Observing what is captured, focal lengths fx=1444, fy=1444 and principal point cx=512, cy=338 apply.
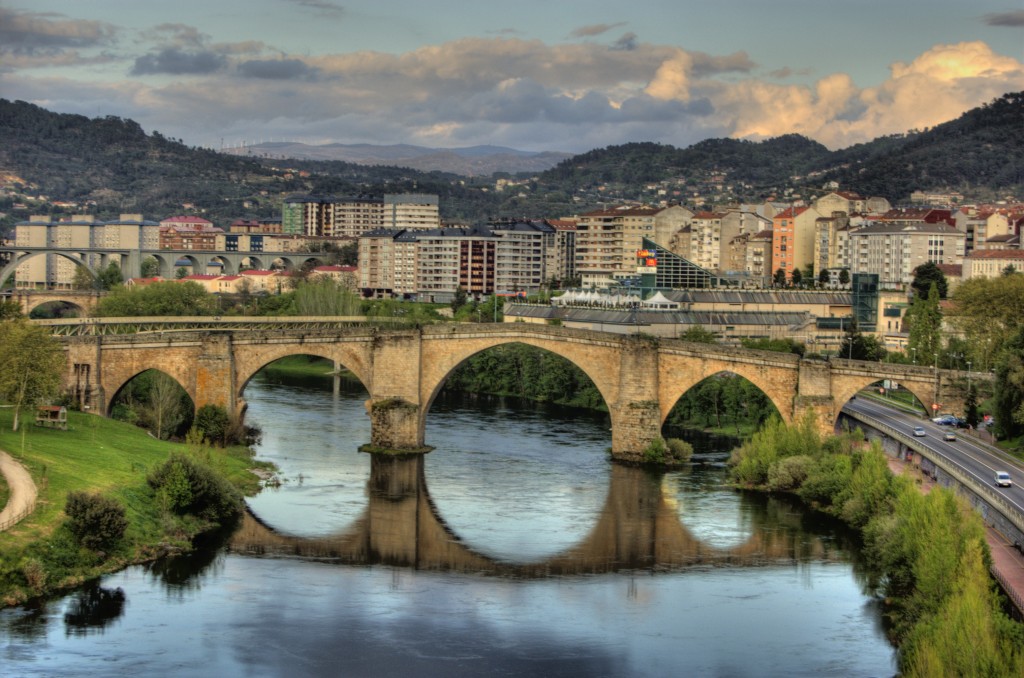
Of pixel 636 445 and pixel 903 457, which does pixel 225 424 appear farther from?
pixel 903 457

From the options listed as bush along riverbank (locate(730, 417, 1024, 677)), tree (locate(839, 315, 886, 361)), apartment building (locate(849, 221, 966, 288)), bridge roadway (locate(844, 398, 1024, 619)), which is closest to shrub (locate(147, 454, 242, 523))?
bush along riverbank (locate(730, 417, 1024, 677))

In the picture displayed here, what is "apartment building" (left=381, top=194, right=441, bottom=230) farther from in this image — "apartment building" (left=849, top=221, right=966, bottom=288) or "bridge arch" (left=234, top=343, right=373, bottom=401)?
"bridge arch" (left=234, top=343, right=373, bottom=401)

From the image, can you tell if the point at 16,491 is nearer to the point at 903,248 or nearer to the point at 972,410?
the point at 972,410

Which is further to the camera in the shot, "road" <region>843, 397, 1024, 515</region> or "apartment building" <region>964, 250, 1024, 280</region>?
"apartment building" <region>964, 250, 1024, 280</region>

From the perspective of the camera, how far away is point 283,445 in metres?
51.4

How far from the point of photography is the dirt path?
107 ft

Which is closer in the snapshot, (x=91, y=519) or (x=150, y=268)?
(x=91, y=519)

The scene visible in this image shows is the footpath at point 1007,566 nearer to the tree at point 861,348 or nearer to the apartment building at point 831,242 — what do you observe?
the tree at point 861,348

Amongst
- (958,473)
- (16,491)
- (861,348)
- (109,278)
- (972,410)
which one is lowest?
(16,491)

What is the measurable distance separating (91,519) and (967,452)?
80.7ft

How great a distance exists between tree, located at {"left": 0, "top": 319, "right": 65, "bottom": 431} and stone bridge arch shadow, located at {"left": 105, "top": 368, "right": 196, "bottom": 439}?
241 inches

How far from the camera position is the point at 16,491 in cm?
3441

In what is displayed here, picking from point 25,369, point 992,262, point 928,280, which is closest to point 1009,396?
point 25,369

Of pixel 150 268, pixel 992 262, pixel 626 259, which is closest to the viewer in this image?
pixel 992 262
